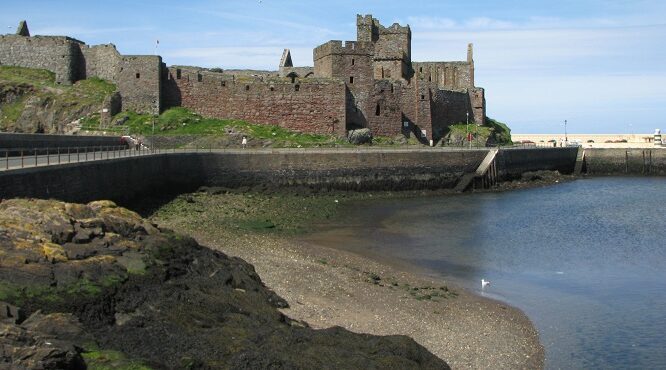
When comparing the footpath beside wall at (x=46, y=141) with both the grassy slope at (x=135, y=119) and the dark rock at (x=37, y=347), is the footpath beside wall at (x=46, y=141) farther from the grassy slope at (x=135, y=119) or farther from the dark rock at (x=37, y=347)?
the dark rock at (x=37, y=347)

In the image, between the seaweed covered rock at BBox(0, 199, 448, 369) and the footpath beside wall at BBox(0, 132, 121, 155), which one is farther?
the footpath beside wall at BBox(0, 132, 121, 155)

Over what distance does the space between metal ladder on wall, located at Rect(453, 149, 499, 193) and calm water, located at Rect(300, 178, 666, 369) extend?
193 cm

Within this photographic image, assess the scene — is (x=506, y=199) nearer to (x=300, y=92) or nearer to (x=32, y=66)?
(x=300, y=92)

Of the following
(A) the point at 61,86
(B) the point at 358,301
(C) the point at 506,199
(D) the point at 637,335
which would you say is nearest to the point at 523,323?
(D) the point at 637,335

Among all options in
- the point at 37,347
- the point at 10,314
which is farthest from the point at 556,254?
the point at 37,347

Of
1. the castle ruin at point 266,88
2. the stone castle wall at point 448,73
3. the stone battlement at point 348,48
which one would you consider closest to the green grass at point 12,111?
the castle ruin at point 266,88

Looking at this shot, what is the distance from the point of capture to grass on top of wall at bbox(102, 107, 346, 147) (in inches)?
1799

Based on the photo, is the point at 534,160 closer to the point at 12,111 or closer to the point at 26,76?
the point at 26,76

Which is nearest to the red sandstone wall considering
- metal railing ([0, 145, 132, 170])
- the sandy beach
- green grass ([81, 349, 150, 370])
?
metal railing ([0, 145, 132, 170])

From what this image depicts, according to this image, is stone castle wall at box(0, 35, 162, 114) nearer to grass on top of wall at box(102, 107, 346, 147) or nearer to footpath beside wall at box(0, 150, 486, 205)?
grass on top of wall at box(102, 107, 346, 147)

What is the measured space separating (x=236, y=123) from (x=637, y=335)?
35.3m

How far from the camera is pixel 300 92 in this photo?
49000 mm

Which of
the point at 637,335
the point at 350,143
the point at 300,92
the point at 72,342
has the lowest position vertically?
the point at 637,335

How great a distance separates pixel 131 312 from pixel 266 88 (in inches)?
1496
